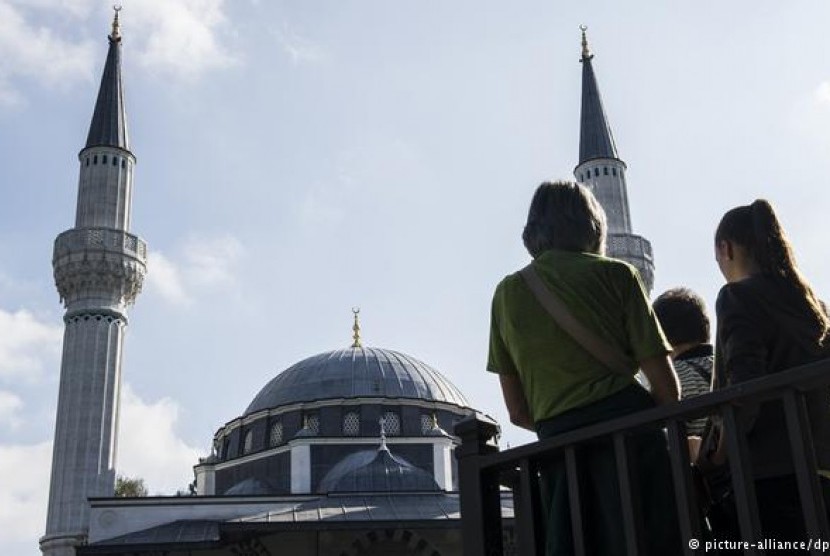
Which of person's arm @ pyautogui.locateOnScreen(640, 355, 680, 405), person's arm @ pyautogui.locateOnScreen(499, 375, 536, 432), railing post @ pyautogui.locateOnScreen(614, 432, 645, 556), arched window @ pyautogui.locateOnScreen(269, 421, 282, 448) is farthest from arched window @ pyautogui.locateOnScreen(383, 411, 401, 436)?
railing post @ pyautogui.locateOnScreen(614, 432, 645, 556)

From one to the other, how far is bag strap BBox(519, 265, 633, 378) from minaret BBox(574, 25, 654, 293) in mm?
20644

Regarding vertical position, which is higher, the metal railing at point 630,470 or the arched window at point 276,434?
the arched window at point 276,434

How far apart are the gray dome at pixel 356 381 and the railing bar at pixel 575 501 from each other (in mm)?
22318

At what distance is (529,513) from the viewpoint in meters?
2.24

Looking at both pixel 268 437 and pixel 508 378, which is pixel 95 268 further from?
pixel 508 378

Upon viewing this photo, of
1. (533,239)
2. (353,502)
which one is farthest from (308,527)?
(533,239)

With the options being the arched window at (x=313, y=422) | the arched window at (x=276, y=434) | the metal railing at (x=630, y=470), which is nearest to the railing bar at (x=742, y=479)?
the metal railing at (x=630, y=470)

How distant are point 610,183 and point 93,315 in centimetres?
1297

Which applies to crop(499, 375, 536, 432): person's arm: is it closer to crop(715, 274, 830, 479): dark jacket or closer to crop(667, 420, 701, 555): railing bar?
crop(715, 274, 830, 479): dark jacket

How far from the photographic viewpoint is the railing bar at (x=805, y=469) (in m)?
1.65

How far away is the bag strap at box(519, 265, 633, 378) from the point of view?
2219 mm

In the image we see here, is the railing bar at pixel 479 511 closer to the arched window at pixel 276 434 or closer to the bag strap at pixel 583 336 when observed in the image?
the bag strap at pixel 583 336

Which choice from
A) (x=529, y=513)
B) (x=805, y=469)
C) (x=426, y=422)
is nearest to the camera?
(x=805, y=469)

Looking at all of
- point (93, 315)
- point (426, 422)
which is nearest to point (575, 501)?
point (93, 315)
